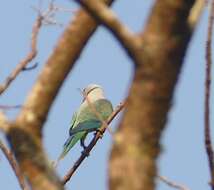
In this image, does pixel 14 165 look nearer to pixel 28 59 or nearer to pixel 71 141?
pixel 28 59

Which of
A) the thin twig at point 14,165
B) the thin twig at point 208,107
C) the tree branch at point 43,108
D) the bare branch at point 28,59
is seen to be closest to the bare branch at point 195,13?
the thin twig at point 208,107

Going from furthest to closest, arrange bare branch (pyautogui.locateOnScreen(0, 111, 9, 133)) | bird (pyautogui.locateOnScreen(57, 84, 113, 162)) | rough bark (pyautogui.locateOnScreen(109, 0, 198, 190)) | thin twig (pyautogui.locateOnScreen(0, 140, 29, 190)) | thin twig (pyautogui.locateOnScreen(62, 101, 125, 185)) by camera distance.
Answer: bird (pyautogui.locateOnScreen(57, 84, 113, 162)) < thin twig (pyautogui.locateOnScreen(62, 101, 125, 185)) < thin twig (pyautogui.locateOnScreen(0, 140, 29, 190)) < bare branch (pyautogui.locateOnScreen(0, 111, 9, 133)) < rough bark (pyautogui.locateOnScreen(109, 0, 198, 190))

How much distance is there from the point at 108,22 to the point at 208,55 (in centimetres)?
47

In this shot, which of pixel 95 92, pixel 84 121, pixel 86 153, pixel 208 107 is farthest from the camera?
pixel 95 92

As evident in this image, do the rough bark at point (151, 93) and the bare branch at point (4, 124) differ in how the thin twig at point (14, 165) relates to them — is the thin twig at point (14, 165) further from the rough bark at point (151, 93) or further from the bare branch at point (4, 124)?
the rough bark at point (151, 93)

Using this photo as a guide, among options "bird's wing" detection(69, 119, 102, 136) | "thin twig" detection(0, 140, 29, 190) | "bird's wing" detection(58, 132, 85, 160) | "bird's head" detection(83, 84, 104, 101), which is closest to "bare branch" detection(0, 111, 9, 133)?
"thin twig" detection(0, 140, 29, 190)

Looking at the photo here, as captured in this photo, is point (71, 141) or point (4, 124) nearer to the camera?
point (4, 124)

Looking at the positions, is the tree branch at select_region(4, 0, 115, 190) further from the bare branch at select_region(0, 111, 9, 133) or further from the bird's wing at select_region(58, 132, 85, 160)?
the bird's wing at select_region(58, 132, 85, 160)

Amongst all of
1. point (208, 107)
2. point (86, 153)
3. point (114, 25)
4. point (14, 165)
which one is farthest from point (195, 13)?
point (86, 153)

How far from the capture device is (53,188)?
158 centimetres

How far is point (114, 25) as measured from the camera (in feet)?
4.73

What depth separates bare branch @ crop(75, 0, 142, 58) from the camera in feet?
4.57

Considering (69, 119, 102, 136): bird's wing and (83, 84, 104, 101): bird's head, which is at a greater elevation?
(69, 119, 102, 136): bird's wing

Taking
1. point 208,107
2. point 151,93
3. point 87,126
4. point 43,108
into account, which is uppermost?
point 151,93
